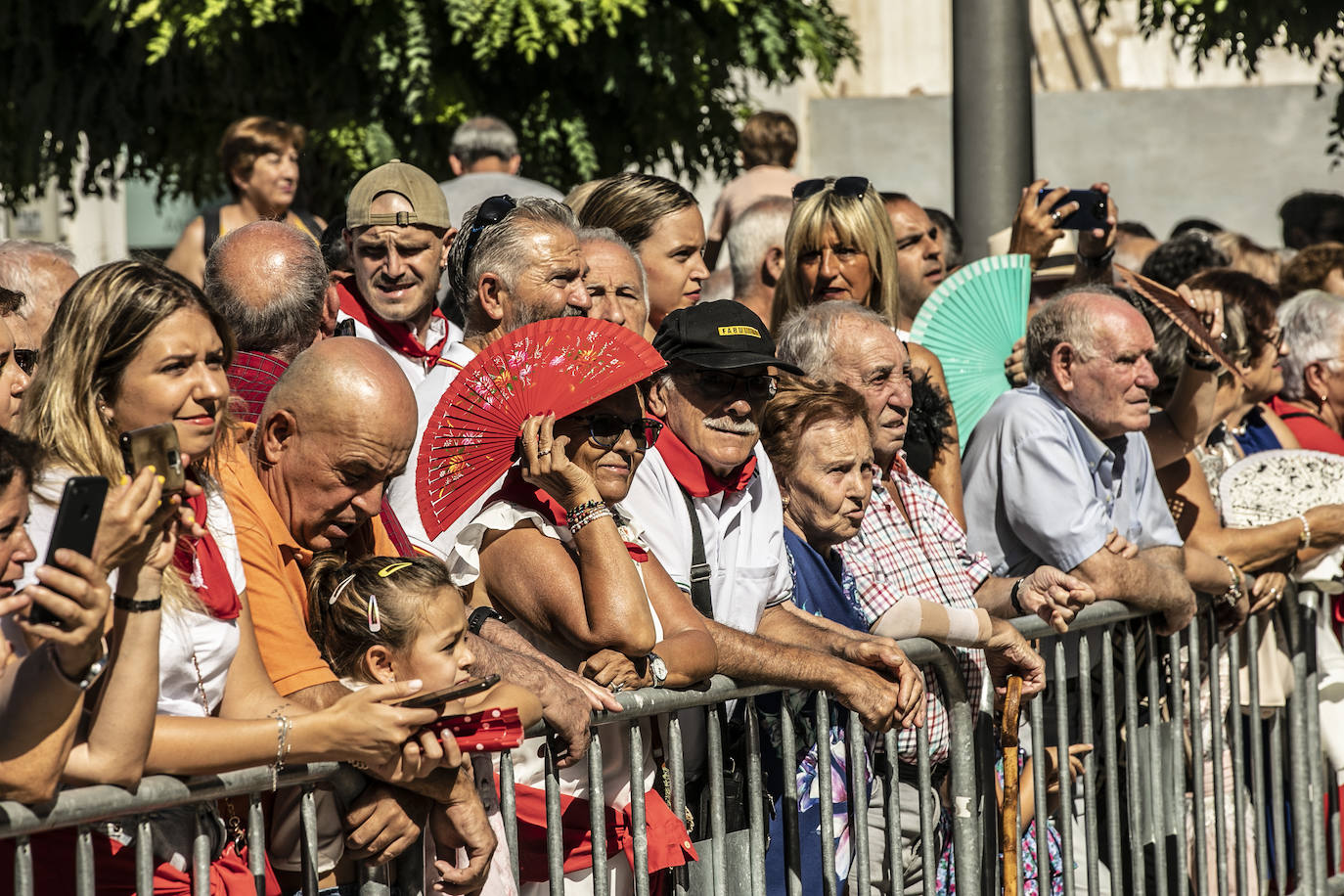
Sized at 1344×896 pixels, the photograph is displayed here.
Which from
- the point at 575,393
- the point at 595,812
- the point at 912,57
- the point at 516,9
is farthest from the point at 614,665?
the point at 912,57

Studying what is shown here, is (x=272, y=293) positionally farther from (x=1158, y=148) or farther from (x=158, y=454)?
(x=1158, y=148)

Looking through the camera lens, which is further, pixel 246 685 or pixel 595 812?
pixel 595 812

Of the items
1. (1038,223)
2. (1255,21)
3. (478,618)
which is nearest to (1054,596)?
(478,618)

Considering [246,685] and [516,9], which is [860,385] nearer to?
[246,685]

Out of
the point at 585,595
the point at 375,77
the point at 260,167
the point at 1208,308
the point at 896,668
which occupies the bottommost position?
the point at 896,668

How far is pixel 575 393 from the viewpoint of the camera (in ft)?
11.3

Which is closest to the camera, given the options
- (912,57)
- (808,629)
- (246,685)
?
(246,685)

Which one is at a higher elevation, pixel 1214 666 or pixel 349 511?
pixel 349 511

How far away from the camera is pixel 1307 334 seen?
6.55 metres

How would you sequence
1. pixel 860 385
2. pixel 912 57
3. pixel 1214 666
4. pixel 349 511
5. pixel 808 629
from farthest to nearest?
pixel 912 57
pixel 1214 666
pixel 860 385
pixel 808 629
pixel 349 511

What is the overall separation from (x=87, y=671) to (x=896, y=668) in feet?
6.45

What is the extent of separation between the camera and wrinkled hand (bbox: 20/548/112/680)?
7.55 ft

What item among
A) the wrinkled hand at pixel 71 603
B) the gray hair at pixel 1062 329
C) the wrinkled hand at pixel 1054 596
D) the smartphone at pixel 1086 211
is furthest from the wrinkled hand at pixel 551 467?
the smartphone at pixel 1086 211

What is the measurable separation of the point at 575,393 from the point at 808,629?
914 millimetres
